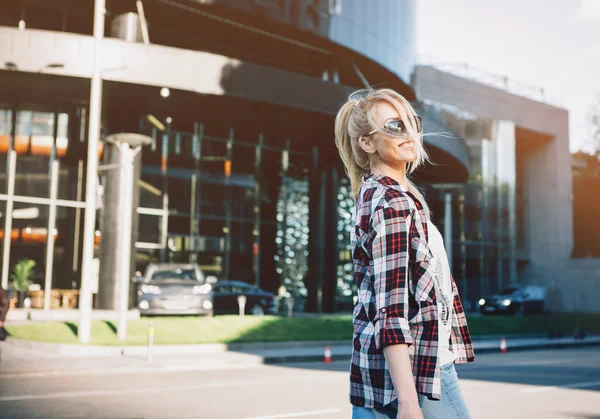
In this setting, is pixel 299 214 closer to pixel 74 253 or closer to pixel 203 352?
pixel 74 253

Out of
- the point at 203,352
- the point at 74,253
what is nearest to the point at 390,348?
the point at 203,352

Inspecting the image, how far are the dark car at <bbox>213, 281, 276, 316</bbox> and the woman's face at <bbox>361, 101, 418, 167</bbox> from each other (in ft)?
73.2

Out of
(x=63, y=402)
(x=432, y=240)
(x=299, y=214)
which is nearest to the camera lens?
(x=432, y=240)

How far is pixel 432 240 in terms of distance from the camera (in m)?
2.30

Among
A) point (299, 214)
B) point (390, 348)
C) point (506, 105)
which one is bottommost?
point (390, 348)

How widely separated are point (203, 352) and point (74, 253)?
38.6 feet

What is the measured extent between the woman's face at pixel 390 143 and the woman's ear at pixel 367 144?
22 millimetres

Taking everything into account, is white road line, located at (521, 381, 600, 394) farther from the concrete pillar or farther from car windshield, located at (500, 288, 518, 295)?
car windshield, located at (500, 288, 518, 295)

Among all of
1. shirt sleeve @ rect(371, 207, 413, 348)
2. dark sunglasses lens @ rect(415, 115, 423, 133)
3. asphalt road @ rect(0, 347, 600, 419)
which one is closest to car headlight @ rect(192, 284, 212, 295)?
asphalt road @ rect(0, 347, 600, 419)

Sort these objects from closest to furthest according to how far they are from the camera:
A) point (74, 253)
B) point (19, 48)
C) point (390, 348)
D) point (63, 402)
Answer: point (390, 348)
point (63, 402)
point (19, 48)
point (74, 253)

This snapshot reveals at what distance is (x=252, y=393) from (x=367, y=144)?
290 inches

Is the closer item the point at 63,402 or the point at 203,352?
the point at 63,402

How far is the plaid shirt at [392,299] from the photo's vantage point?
2.10 meters

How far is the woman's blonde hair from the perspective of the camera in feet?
7.80
